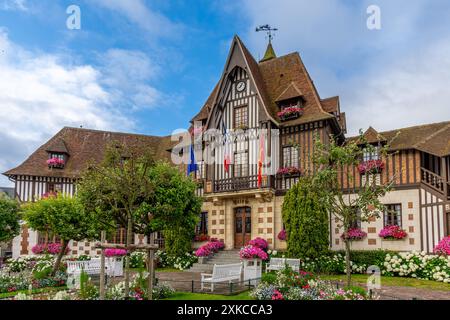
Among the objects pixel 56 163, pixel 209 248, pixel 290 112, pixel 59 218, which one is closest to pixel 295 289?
pixel 59 218

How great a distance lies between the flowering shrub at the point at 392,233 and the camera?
16.7 m

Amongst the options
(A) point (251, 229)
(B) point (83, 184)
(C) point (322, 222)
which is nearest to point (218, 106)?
(A) point (251, 229)

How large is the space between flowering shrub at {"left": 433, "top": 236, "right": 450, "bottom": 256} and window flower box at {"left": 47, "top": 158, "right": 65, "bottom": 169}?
2065 cm

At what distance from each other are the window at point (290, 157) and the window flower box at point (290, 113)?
1514 mm

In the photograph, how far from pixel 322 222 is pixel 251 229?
4454mm

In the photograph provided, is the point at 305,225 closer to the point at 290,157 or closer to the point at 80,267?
the point at 290,157

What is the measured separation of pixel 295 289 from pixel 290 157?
1050 cm

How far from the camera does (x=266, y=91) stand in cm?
2211

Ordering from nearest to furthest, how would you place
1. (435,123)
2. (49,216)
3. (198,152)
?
1. (49,216)
2. (435,123)
3. (198,152)

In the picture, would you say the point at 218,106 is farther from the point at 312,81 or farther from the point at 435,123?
the point at 435,123

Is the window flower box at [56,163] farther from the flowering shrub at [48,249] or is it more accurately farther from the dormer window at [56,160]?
the flowering shrub at [48,249]

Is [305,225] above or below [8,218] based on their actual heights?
below

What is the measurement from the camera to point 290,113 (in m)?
20.0

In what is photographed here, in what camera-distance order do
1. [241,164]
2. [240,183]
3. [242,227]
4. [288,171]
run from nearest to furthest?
[288,171], [240,183], [242,227], [241,164]
